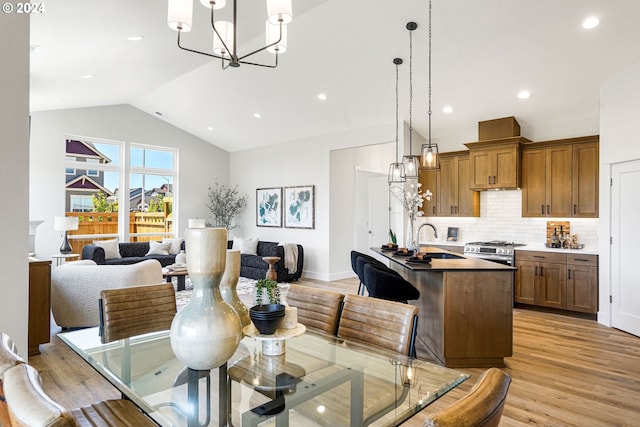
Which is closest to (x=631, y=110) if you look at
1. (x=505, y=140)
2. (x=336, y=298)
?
(x=505, y=140)

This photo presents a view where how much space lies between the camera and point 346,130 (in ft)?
24.2

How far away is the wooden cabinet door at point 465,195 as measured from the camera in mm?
6312

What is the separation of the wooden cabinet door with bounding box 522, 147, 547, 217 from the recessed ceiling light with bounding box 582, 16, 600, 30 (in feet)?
6.72

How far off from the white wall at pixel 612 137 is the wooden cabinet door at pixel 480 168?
1.47 m

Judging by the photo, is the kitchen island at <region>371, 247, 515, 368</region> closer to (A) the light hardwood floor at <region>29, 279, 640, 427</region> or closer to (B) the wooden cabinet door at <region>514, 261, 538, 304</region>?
(A) the light hardwood floor at <region>29, 279, 640, 427</region>

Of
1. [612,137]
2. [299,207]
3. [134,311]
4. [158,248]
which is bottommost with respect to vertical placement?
[158,248]

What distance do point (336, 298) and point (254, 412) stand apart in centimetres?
99

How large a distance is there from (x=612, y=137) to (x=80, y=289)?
6.50 meters

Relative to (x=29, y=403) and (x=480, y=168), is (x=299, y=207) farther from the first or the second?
(x=29, y=403)

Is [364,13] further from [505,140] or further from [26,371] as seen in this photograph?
[26,371]

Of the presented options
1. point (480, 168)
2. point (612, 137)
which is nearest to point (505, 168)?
point (480, 168)

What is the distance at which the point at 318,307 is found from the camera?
2326 millimetres

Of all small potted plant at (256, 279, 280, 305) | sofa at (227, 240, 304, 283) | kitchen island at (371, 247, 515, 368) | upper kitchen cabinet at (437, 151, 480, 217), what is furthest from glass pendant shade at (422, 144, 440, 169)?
sofa at (227, 240, 304, 283)

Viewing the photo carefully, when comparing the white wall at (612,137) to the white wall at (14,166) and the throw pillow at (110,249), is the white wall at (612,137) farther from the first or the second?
the throw pillow at (110,249)
